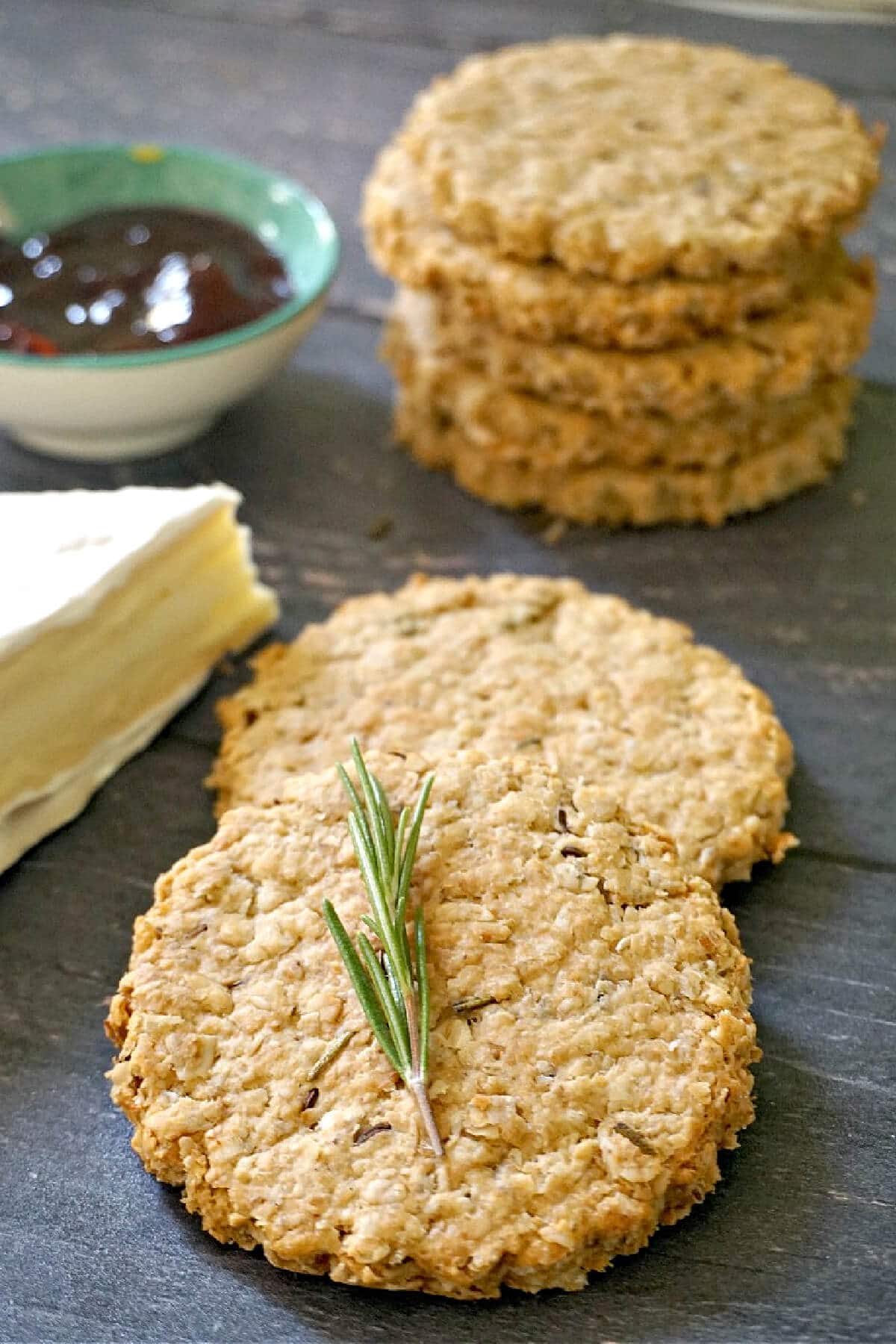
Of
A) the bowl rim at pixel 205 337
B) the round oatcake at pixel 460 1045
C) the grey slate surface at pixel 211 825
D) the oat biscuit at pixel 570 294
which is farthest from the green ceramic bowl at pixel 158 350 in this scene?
the round oatcake at pixel 460 1045

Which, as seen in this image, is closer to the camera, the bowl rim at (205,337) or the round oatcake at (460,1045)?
the round oatcake at (460,1045)

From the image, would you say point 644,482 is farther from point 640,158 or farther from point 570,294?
point 640,158

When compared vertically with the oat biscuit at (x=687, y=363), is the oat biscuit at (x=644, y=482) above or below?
below

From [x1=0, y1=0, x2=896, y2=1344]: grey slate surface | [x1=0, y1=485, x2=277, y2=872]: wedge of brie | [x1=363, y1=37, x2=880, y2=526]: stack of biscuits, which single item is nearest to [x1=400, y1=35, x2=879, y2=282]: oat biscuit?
[x1=363, y1=37, x2=880, y2=526]: stack of biscuits

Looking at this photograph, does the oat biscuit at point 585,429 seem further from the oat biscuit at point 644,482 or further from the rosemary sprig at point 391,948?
the rosemary sprig at point 391,948

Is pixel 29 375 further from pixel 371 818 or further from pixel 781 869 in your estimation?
pixel 781 869

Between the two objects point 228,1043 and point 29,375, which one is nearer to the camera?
point 228,1043

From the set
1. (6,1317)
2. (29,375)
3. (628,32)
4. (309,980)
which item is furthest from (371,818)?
(628,32)
